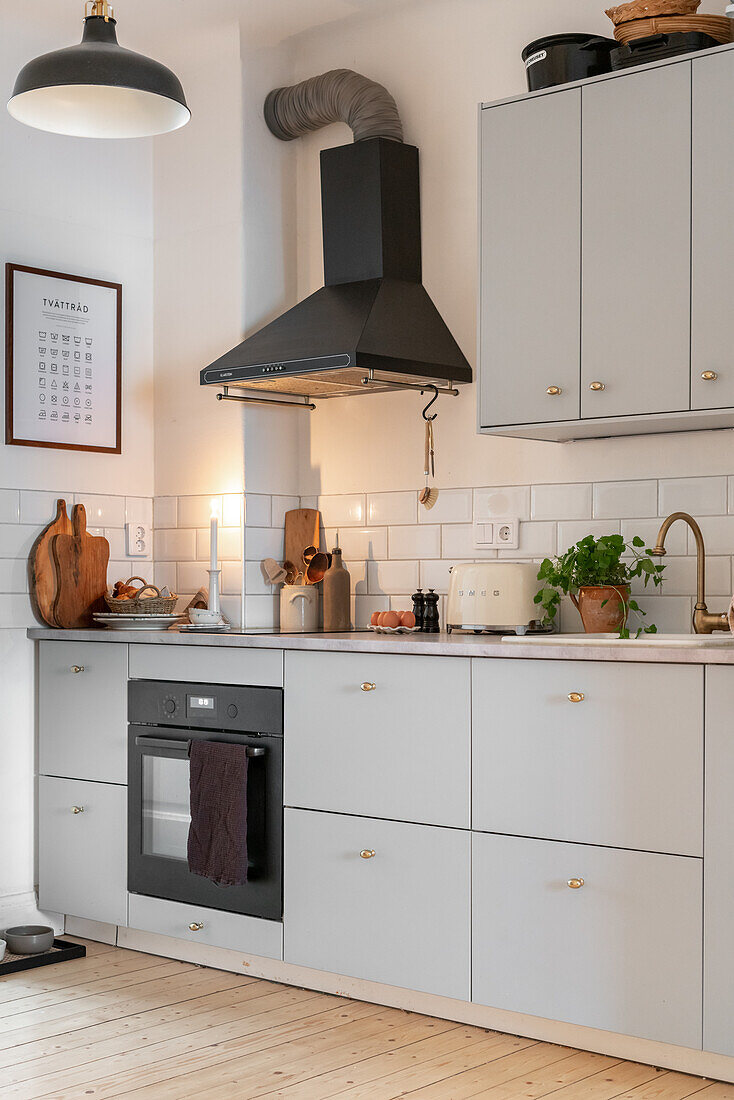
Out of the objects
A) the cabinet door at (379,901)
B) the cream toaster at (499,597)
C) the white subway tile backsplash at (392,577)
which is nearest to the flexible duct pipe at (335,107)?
the white subway tile backsplash at (392,577)

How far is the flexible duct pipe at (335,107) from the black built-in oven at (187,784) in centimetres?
171

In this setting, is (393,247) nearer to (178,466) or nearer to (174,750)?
(178,466)

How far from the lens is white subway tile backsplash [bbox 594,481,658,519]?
328 centimetres

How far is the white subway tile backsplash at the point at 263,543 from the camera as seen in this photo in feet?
12.9

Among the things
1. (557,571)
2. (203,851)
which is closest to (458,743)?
(557,571)

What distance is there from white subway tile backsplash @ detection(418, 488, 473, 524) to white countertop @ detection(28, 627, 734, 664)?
1.26ft

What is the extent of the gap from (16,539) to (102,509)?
1.12 ft

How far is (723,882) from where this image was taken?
8.27 ft

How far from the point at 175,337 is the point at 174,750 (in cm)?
143

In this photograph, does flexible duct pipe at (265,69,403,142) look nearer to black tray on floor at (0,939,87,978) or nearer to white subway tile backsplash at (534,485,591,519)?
white subway tile backsplash at (534,485,591,519)

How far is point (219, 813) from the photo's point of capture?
3234 millimetres

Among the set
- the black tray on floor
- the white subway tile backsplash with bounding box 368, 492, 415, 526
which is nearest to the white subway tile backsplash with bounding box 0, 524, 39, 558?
the white subway tile backsplash with bounding box 368, 492, 415, 526

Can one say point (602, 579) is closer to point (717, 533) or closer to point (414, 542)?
point (717, 533)

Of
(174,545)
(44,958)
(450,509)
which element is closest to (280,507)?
(174,545)
